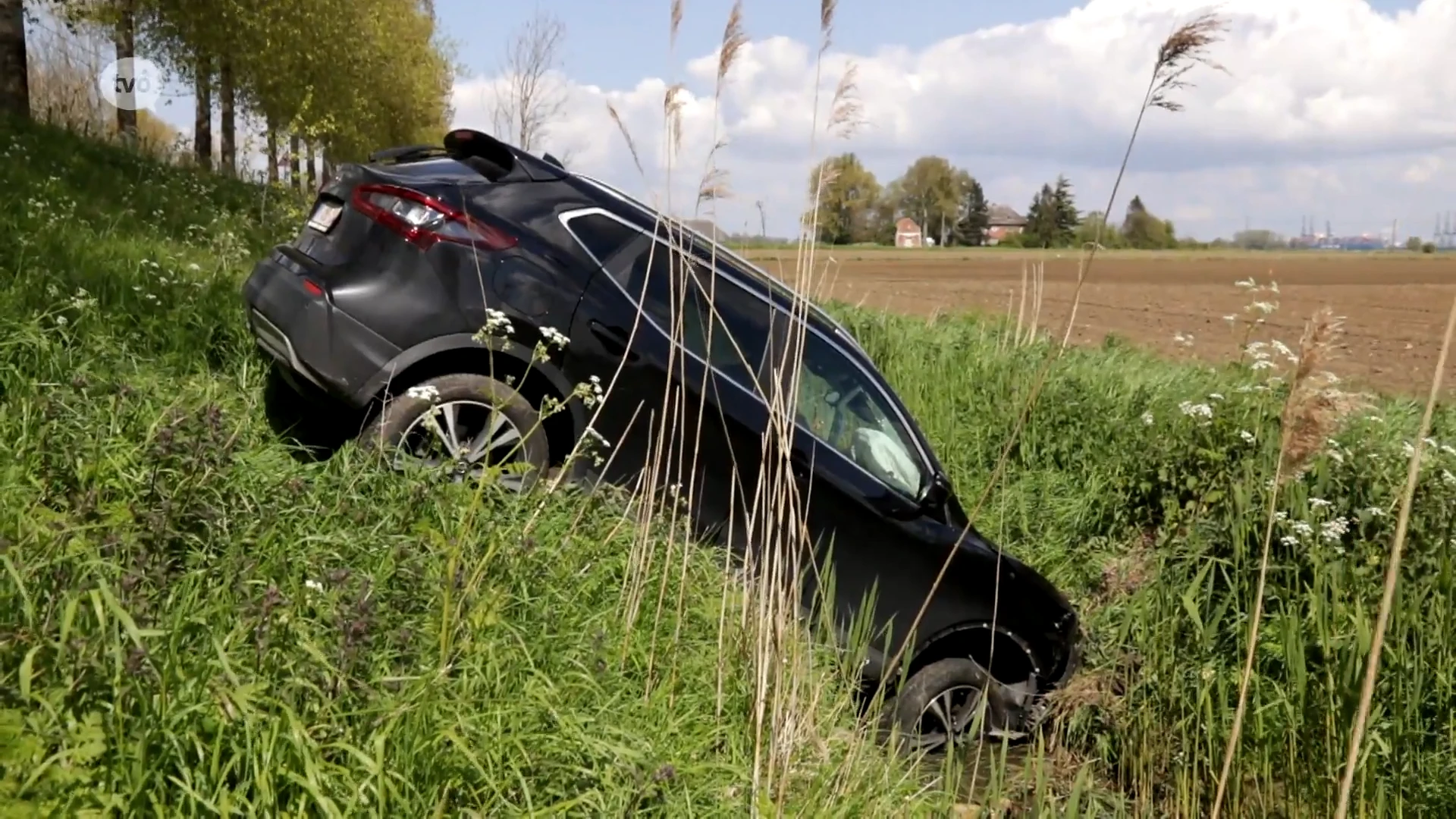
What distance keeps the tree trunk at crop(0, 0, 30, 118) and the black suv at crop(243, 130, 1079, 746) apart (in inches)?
404

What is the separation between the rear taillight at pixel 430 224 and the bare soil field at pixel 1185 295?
109 centimetres

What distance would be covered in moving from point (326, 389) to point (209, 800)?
2.66 metres

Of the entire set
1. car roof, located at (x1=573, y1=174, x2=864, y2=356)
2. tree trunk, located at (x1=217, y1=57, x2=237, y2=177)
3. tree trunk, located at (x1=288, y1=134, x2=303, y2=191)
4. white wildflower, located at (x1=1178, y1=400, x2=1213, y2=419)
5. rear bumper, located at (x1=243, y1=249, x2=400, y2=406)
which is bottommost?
white wildflower, located at (x1=1178, y1=400, x2=1213, y2=419)

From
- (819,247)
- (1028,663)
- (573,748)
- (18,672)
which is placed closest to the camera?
(18,672)

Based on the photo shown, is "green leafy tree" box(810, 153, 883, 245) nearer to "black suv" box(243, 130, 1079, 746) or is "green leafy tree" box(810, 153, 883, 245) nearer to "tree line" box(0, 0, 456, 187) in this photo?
"black suv" box(243, 130, 1079, 746)

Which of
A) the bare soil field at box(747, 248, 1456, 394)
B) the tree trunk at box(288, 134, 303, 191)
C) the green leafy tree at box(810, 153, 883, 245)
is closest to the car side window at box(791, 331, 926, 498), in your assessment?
the bare soil field at box(747, 248, 1456, 394)

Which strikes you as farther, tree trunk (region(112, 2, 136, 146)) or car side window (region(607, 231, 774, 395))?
tree trunk (region(112, 2, 136, 146))

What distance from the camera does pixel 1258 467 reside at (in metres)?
6.65

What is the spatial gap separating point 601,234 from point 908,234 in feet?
7.23

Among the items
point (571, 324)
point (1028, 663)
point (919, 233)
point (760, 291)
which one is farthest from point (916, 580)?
point (919, 233)

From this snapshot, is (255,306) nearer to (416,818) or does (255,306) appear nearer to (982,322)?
(416,818)

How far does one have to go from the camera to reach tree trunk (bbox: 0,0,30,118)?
1341cm

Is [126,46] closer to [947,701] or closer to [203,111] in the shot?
[203,111]

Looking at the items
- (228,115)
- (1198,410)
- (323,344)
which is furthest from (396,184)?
(228,115)
